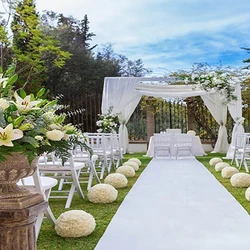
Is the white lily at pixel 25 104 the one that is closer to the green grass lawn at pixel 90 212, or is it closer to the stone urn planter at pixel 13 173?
the stone urn planter at pixel 13 173

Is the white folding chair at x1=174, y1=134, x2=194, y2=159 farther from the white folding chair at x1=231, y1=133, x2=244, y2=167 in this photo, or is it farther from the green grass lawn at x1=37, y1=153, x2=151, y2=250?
the green grass lawn at x1=37, y1=153, x2=151, y2=250

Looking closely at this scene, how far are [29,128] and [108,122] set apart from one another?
8.72 m

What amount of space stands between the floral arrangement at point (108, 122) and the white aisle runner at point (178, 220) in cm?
475

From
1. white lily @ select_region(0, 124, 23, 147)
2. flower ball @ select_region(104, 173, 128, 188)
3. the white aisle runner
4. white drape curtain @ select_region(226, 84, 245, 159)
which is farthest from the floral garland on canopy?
white lily @ select_region(0, 124, 23, 147)

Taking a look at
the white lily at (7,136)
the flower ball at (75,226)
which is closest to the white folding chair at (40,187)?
the flower ball at (75,226)

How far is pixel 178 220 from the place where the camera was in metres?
3.51

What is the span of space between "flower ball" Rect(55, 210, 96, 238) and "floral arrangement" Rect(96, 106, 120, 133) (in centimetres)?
716

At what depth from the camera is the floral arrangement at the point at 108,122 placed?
33.9 ft

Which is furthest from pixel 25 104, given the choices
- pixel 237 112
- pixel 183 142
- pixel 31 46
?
pixel 31 46

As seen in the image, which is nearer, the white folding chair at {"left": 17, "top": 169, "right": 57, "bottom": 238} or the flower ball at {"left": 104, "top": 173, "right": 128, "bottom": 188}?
the white folding chair at {"left": 17, "top": 169, "right": 57, "bottom": 238}

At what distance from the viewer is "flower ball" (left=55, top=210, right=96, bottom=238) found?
306cm

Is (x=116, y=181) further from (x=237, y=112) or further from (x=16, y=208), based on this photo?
(x=237, y=112)

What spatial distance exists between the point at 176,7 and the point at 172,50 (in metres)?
3.64

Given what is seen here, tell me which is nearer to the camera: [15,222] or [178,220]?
[15,222]
